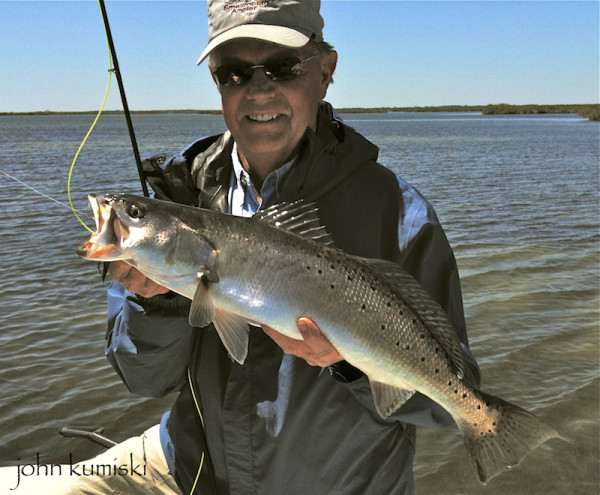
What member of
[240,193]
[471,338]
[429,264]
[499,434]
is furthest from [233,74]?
[471,338]

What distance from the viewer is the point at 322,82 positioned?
11.4 feet

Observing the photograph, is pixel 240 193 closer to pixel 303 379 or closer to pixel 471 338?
pixel 303 379

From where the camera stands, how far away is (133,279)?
9.07 ft

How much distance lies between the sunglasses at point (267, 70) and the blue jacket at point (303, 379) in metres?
0.34

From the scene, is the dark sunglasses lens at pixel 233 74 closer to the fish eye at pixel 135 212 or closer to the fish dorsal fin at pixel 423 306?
the fish eye at pixel 135 212

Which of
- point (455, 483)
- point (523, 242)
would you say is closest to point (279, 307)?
point (455, 483)

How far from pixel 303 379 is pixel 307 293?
0.49 metres

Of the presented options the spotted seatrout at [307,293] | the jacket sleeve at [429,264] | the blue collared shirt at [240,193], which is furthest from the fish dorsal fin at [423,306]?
the blue collared shirt at [240,193]

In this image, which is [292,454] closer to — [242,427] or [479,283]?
[242,427]

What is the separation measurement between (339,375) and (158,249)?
39.7 inches

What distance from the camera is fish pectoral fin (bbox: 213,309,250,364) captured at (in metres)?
2.64

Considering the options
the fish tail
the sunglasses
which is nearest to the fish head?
the sunglasses

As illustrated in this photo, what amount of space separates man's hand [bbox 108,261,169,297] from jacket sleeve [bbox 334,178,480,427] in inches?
47.1

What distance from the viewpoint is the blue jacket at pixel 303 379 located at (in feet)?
9.49
